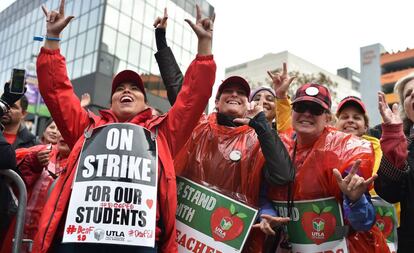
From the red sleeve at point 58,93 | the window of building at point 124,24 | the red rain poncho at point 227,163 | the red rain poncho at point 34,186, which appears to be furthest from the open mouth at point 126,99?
the window of building at point 124,24

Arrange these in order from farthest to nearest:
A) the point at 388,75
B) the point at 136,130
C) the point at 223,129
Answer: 1. the point at 388,75
2. the point at 223,129
3. the point at 136,130

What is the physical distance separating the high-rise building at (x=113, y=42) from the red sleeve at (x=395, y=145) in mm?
21569

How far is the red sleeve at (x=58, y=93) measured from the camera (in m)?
2.66

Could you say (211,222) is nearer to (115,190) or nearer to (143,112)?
(115,190)

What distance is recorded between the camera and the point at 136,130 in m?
2.57

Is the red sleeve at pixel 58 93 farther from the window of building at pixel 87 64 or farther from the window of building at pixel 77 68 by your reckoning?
the window of building at pixel 77 68

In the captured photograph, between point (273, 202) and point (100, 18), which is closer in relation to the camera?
point (273, 202)

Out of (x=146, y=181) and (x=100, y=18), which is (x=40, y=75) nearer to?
(x=146, y=181)

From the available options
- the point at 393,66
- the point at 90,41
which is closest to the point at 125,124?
the point at 90,41

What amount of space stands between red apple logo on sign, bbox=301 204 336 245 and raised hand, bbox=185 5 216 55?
1.23 m

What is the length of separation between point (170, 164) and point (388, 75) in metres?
47.8

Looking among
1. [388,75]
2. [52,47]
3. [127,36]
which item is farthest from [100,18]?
[388,75]

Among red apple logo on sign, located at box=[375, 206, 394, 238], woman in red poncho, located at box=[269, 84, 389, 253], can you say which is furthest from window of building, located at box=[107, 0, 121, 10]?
red apple logo on sign, located at box=[375, 206, 394, 238]

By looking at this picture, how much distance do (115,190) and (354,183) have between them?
4.49ft
